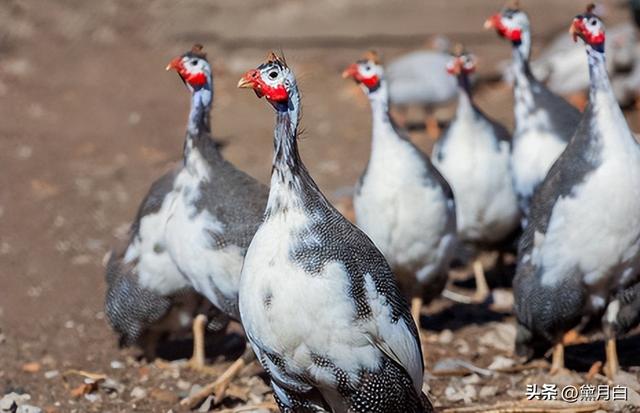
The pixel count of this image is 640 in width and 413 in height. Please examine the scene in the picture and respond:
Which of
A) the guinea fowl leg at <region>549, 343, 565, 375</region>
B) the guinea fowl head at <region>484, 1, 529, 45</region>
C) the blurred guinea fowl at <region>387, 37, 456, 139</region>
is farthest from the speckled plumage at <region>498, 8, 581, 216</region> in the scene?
the blurred guinea fowl at <region>387, 37, 456, 139</region>

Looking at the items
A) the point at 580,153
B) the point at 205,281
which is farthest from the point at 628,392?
the point at 205,281

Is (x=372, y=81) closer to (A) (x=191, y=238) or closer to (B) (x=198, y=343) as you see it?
(A) (x=191, y=238)

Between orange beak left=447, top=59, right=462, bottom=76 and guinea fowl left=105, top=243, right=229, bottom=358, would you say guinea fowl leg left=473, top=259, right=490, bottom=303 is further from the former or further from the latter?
guinea fowl left=105, top=243, right=229, bottom=358

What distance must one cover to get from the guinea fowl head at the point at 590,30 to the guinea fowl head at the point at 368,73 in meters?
0.99

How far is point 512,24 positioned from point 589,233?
1672 mm

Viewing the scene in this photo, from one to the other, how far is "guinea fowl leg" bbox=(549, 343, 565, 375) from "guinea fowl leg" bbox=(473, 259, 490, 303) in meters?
1.16

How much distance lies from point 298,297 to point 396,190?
172cm

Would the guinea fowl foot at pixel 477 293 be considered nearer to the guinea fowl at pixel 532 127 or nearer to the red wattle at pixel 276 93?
the guinea fowl at pixel 532 127

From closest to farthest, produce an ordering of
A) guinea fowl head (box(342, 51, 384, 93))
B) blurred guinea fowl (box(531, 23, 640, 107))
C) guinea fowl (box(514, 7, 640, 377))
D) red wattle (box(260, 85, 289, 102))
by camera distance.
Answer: red wattle (box(260, 85, 289, 102)), guinea fowl (box(514, 7, 640, 377)), guinea fowl head (box(342, 51, 384, 93)), blurred guinea fowl (box(531, 23, 640, 107))

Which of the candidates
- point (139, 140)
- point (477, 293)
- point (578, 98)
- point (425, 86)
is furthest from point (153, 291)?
point (578, 98)

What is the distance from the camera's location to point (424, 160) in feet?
17.3

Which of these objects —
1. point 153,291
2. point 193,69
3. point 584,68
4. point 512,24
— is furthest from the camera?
point 584,68

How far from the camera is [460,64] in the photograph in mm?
6160

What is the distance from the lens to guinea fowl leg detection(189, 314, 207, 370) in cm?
510
